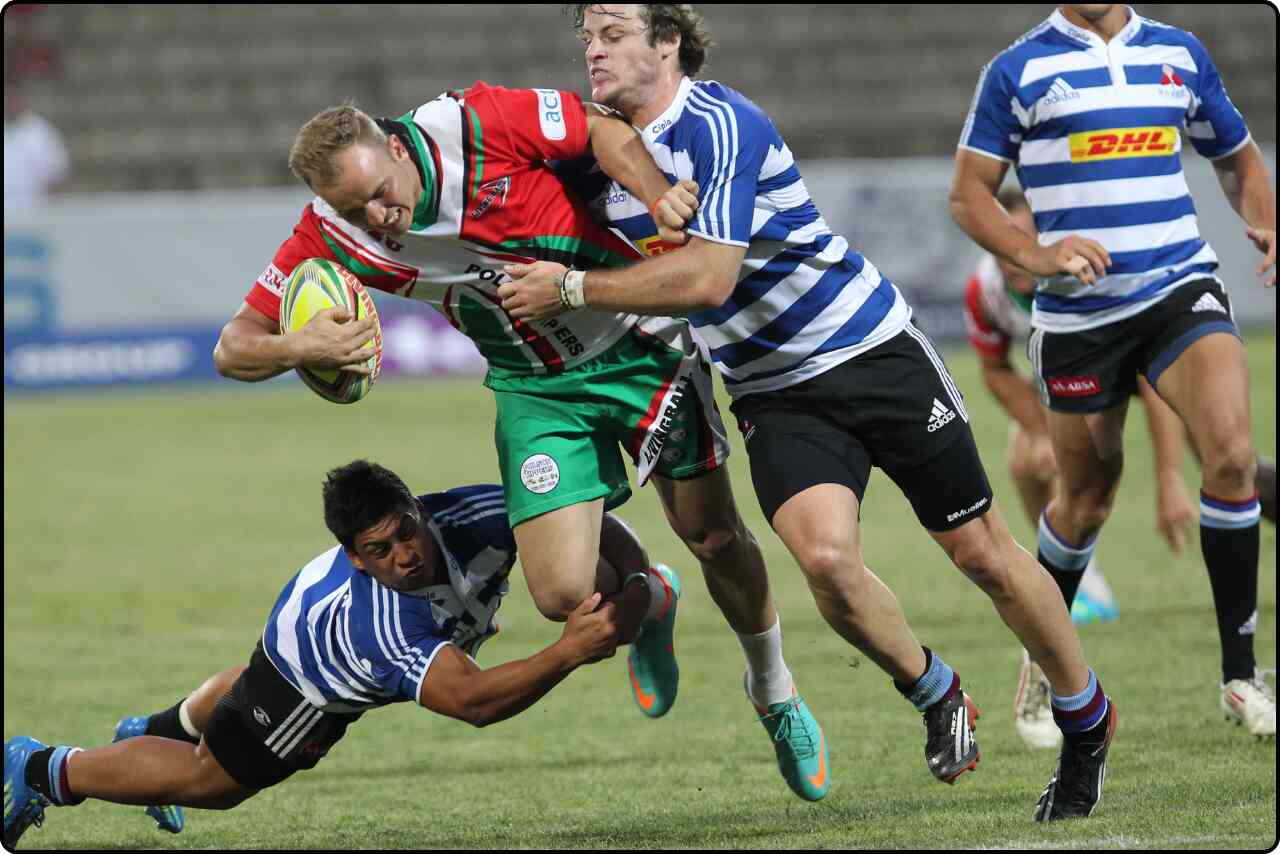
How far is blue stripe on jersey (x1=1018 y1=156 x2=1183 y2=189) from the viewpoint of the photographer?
5906mm

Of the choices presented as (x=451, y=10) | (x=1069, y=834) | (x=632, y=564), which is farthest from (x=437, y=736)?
(x=451, y=10)

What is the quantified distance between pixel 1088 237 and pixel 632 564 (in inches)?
71.5

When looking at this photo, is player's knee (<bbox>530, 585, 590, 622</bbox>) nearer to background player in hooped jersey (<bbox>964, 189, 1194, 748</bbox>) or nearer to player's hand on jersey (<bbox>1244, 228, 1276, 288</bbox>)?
player's hand on jersey (<bbox>1244, 228, 1276, 288</bbox>)

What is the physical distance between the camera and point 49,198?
20.4 m

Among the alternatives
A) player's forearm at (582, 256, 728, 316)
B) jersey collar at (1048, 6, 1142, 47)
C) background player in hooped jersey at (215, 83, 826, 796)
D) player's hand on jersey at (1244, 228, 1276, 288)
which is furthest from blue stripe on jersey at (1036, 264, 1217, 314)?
player's forearm at (582, 256, 728, 316)

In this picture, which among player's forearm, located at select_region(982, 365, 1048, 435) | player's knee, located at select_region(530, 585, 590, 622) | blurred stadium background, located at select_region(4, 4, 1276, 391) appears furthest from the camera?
blurred stadium background, located at select_region(4, 4, 1276, 391)

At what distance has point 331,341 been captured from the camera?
486cm

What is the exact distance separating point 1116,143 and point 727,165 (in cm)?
167

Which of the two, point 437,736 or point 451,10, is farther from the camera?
point 451,10

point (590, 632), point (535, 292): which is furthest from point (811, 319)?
point (590, 632)

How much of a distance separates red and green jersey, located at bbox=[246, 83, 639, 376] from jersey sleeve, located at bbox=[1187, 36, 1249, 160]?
2.03 metres

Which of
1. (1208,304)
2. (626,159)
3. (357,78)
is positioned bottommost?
(357,78)

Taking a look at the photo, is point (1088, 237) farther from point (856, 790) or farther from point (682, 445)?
point (856, 790)

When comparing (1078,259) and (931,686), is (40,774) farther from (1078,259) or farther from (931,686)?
(1078,259)
